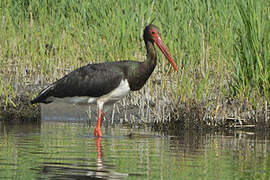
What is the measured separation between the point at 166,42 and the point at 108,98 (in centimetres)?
134

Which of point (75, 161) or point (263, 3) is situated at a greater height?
point (263, 3)

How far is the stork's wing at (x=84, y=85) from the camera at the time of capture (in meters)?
8.19

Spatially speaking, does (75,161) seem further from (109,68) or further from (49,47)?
(49,47)

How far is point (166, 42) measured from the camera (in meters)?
9.20

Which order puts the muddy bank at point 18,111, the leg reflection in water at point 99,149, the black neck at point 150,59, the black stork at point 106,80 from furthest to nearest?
the muddy bank at point 18,111
the black neck at point 150,59
the black stork at point 106,80
the leg reflection in water at point 99,149

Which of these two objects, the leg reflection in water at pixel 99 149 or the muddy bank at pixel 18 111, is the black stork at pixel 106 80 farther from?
the leg reflection in water at pixel 99 149

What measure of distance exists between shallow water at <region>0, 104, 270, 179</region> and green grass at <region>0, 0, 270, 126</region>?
708 millimetres

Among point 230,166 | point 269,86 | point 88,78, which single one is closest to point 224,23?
point 269,86

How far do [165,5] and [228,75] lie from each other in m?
1.70

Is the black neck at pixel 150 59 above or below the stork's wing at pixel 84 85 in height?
above

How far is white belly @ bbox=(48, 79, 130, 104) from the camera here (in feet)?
26.6

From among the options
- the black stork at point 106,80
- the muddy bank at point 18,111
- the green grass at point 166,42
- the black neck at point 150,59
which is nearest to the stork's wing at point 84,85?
the black stork at point 106,80

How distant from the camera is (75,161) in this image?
5.63 meters

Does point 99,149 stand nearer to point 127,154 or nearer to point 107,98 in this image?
point 127,154
